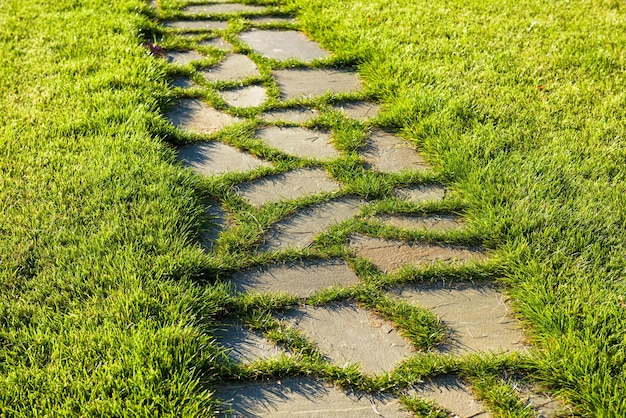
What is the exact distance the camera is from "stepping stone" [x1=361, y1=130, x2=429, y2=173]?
11.1 feet

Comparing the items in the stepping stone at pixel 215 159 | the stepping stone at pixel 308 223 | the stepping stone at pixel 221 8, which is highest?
the stepping stone at pixel 221 8

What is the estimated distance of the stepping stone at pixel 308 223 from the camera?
2.82 meters

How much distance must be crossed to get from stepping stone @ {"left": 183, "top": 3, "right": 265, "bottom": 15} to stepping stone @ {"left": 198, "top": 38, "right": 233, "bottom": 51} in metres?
0.57

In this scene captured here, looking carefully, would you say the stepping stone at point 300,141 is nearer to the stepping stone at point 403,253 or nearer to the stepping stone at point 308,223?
the stepping stone at point 308,223

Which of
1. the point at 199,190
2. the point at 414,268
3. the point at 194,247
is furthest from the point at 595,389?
the point at 199,190

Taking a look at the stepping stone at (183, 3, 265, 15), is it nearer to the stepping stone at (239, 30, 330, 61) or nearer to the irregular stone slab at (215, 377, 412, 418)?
the stepping stone at (239, 30, 330, 61)

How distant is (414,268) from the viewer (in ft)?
8.80

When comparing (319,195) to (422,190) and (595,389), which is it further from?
(595,389)

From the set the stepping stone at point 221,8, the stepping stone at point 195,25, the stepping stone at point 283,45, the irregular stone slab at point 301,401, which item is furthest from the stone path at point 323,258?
the stepping stone at point 221,8

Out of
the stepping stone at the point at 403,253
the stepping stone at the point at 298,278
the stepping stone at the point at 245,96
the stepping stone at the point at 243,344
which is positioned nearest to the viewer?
the stepping stone at the point at 243,344

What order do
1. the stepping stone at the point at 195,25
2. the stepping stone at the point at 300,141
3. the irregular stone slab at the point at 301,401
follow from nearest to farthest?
1. the irregular stone slab at the point at 301,401
2. the stepping stone at the point at 300,141
3. the stepping stone at the point at 195,25

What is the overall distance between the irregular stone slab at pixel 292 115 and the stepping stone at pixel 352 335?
1.57 metres

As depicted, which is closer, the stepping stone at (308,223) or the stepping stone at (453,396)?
the stepping stone at (453,396)

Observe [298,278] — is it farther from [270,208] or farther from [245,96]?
[245,96]
